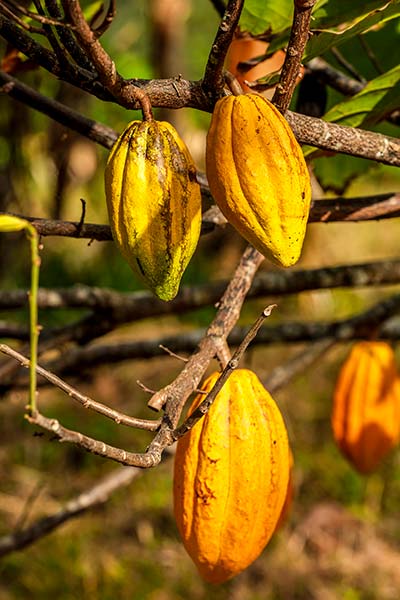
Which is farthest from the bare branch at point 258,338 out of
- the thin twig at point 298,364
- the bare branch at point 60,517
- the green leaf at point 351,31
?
the green leaf at point 351,31

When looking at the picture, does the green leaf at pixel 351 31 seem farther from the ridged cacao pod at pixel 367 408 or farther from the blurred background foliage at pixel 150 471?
the ridged cacao pod at pixel 367 408

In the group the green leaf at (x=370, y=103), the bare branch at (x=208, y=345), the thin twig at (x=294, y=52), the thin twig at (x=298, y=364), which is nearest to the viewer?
the thin twig at (x=294, y=52)

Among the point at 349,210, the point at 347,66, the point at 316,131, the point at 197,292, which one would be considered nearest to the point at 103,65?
the point at 316,131

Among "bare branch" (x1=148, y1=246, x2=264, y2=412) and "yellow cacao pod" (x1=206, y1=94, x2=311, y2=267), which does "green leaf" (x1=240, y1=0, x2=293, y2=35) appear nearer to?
"bare branch" (x1=148, y1=246, x2=264, y2=412)

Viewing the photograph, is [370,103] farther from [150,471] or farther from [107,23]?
[150,471]

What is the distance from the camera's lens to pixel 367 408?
1.40m

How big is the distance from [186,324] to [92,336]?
1.87 meters

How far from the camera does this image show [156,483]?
235 cm

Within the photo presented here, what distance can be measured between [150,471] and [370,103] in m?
1.74

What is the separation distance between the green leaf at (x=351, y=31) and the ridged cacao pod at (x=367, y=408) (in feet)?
2.43

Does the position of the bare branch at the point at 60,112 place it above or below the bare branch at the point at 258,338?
above

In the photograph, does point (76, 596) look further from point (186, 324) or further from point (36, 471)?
point (186, 324)

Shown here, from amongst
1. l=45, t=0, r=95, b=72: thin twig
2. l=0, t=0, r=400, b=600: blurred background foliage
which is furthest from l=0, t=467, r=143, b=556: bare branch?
l=45, t=0, r=95, b=72: thin twig

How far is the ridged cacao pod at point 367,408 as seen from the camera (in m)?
1.39
